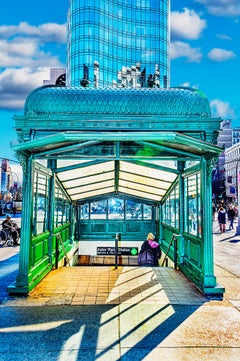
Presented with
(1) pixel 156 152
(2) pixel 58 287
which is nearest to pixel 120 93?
(1) pixel 156 152

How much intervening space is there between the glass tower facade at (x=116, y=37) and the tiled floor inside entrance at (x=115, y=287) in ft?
224

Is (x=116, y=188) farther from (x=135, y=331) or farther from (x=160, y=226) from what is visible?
(x=135, y=331)

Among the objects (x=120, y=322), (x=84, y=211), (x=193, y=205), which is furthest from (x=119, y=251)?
(x=120, y=322)

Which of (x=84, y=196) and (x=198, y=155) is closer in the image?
(x=198, y=155)

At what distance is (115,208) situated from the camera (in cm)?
1513

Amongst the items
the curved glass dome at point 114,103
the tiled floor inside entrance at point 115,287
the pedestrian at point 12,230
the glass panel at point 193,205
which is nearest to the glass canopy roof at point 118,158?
the glass panel at point 193,205

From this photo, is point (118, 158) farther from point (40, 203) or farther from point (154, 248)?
point (154, 248)

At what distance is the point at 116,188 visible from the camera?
44.3 ft

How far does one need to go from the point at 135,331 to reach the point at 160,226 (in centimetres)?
913

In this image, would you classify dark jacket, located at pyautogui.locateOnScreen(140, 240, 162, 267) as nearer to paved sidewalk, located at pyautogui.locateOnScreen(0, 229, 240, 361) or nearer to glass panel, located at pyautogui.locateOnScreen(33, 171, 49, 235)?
paved sidewalk, located at pyautogui.locateOnScreen(0, 229, 240, 361)

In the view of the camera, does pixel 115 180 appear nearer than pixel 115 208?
Yes

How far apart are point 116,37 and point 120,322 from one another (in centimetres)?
8149

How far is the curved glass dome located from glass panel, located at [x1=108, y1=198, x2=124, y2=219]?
751cm

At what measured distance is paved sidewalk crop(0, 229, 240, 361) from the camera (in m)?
4.09
